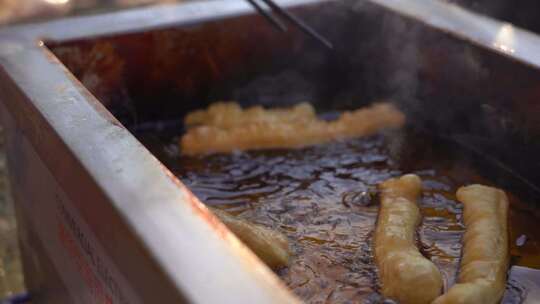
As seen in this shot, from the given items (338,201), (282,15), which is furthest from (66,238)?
(282,15)

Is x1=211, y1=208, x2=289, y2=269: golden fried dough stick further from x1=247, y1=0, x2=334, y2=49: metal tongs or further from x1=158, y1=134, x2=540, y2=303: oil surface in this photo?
x1=247, y1=0, x2=334, y2=49: metal tongs

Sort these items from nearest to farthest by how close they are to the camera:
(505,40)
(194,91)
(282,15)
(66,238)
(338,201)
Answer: (66,238), (338,201), (505,40), (282,15), (194,91)

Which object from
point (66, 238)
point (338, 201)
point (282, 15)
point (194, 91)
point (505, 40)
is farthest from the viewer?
point (194, 91)

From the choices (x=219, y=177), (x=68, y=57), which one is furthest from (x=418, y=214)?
(x=68, y=57)

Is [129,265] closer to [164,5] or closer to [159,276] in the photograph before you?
[159,276]

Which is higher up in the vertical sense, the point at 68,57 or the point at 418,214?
the point at 68,57

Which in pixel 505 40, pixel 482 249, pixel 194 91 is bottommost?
pixel 482 249

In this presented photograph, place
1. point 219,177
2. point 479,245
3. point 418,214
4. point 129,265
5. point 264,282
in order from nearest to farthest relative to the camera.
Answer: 1. point 264,282
2. point 129,265
3. point 479,245
4. point 418,214
5. point 219,177

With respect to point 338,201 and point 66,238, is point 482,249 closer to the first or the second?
point 338,201
